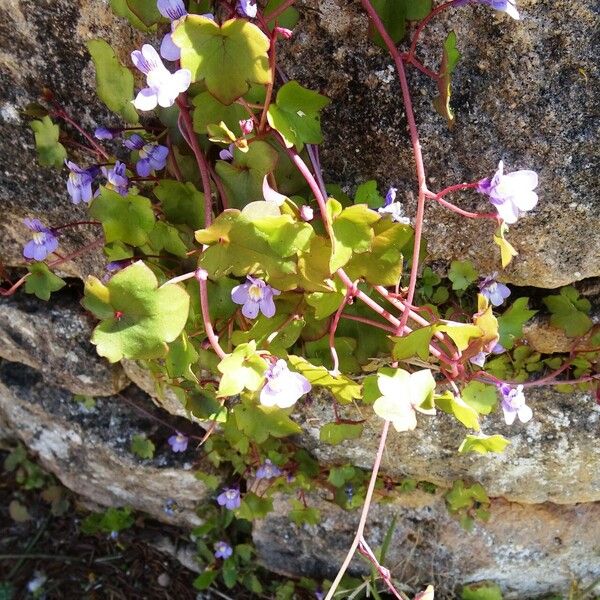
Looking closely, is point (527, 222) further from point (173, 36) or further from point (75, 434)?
point (75, 434)

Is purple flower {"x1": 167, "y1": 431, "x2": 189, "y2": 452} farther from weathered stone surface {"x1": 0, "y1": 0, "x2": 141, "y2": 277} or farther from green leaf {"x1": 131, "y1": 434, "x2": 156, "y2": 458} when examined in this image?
weathered stone surface {"x1": 0, "y1": 0, "x2": 141, "y2": 277}

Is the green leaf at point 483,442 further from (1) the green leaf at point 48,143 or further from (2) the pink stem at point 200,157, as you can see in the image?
(1) the green leaf at point 48,143

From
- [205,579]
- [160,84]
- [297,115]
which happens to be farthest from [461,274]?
[205,579]

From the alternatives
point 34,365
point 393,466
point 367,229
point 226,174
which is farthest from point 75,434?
point 367,229

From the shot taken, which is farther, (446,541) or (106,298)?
(446,541)

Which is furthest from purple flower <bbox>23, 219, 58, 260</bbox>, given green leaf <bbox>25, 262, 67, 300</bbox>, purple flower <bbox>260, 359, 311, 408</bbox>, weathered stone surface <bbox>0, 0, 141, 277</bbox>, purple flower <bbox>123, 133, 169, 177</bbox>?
purple flower <bbox>260, 359, 311, 408</bbox>
